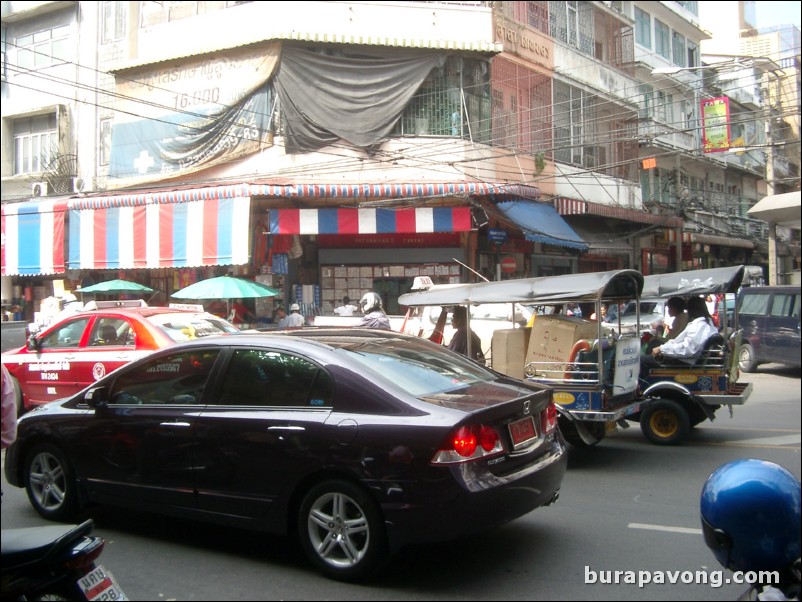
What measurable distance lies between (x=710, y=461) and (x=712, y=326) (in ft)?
5.88

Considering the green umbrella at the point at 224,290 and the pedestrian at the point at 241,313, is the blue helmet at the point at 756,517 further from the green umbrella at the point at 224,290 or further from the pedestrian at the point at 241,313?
the pedestrian at the point at 241,313

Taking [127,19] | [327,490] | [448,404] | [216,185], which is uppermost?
[127,19]

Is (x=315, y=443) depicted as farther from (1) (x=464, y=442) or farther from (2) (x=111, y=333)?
(2) (x=111, y=333)

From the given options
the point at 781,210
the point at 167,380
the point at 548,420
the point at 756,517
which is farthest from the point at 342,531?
the point at 781,210

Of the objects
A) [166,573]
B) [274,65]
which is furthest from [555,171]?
[166,573]

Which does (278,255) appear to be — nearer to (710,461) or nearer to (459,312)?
(459,312)

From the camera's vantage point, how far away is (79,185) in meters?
19.9

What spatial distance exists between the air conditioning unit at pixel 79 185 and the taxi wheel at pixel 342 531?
59.3ft

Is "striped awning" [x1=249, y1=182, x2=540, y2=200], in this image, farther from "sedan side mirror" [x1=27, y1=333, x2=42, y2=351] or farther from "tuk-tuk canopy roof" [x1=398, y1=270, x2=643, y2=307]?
"tuk-tuk canopy roof" [x1=398, y1=270, x2=643, y2=307]

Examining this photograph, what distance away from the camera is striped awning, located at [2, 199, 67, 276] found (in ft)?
63.2

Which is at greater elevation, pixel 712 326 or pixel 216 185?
pixel 216 185

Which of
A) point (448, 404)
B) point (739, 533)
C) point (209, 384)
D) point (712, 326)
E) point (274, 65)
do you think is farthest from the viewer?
point (274, 65)

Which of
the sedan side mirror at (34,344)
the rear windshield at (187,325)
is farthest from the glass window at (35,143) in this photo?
the rear windshield at (187,325)

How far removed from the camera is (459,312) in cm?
863
